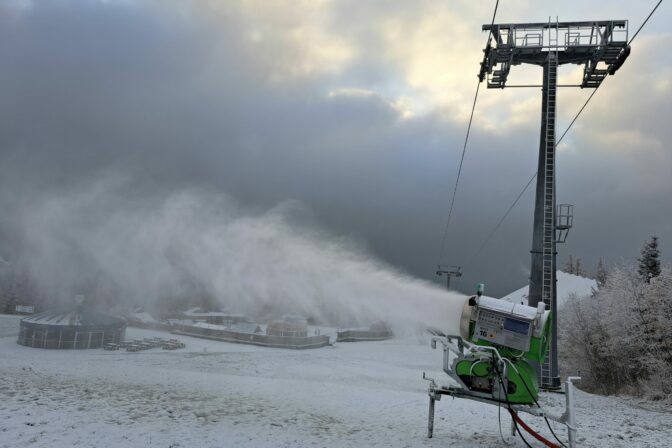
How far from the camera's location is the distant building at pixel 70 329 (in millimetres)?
35094

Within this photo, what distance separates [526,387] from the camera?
30.3 feet

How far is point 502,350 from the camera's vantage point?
32.0 feet

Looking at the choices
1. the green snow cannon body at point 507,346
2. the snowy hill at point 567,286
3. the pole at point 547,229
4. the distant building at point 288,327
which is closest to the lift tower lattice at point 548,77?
the pole at point 547,229

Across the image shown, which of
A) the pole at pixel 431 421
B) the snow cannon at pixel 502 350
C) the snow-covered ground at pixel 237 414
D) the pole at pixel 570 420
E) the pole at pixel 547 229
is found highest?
the pole at pixel 547 229

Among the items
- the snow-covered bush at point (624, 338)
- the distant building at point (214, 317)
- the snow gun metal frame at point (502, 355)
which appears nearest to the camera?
the snow gun metal frame at point (502, 355)

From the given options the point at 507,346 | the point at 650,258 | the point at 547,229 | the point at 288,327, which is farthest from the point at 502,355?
the point at 650,258

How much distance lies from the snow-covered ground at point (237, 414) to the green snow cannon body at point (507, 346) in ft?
5.88

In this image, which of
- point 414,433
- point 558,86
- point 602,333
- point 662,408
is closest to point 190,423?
point 414,433

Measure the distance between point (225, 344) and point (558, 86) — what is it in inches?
1529

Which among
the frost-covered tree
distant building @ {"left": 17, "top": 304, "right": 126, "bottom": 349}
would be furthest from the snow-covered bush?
distant building @ {"left": 17, "top": 304, "right": 126, "bottom": 349}

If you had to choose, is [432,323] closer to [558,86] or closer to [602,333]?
[558,86]

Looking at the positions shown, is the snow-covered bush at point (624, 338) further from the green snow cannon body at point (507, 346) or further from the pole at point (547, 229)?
the green snow cannon body at point (507, 346)

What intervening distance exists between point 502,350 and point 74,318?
39755 millimetres

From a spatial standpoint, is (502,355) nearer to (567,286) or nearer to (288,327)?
(288,327)
